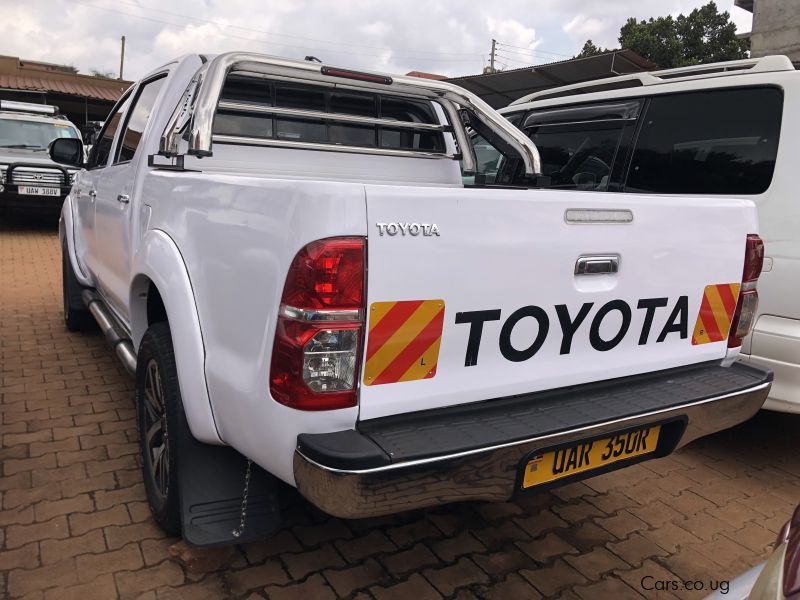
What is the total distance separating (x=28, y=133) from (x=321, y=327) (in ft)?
38.5

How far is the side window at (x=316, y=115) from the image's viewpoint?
3.12m

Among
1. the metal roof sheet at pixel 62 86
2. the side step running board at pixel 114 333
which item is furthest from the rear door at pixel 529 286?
the metal roof sheet at pixel 62 86

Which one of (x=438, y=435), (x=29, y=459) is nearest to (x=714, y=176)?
(x=438, y=435)

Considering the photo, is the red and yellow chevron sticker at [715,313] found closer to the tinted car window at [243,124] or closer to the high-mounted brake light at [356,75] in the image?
the high-mounted brake light at [356,75]

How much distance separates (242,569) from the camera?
240cm

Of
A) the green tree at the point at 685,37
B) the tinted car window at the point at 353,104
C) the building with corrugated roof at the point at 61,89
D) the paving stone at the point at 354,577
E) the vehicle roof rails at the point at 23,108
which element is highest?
the green tree at the point at 685,37

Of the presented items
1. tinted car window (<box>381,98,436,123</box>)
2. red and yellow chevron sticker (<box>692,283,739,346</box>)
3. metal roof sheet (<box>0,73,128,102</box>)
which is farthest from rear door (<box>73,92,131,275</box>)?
metal roof sheet (<box>0,73,128,102</box>)

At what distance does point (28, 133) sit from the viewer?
36.8 feet

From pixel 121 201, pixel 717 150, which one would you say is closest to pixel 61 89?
pixel 121 201

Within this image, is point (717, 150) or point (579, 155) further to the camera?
point (579, 155)

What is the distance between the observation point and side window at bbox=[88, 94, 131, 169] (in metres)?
4.11

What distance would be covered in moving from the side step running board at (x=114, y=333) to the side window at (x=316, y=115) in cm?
115

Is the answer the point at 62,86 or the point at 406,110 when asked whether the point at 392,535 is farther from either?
the point at 62,86

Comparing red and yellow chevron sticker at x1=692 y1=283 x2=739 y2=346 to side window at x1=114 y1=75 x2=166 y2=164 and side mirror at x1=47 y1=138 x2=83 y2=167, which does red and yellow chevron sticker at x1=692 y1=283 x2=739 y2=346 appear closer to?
side window at x1=114 y1=75 x2=166 y2=164
